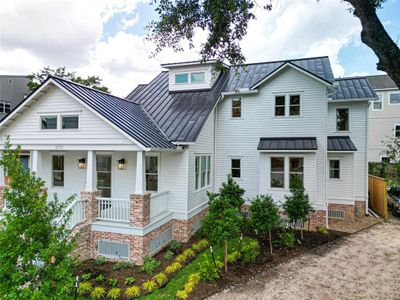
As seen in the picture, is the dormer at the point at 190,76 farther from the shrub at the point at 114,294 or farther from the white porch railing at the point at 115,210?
the shrub at the point at 114,294

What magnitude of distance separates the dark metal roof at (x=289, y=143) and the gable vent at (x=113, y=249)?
25.5ft

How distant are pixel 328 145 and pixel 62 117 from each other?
12.8 m

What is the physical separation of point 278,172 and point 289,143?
1586 mm

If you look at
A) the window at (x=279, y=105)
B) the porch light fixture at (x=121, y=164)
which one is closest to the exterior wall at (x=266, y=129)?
the window at (x=279, y=105)

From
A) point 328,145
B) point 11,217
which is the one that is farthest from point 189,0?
point 328,145

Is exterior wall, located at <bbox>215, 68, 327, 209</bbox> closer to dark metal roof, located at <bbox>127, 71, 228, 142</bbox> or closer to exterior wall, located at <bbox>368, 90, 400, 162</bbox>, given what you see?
dark metal roof, located at <bbox>127, 71, 228, 142</bbox>

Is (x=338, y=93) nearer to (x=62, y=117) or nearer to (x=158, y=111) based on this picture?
(x=158, y=111)

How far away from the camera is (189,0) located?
26.1 feet

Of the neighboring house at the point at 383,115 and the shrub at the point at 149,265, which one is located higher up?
the neighboring house at the point at 383,115

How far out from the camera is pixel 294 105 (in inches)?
501

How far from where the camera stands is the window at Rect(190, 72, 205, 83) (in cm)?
1439

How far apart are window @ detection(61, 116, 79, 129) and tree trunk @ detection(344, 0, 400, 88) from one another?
9.70 metres

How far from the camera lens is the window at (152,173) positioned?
10922 millimetres

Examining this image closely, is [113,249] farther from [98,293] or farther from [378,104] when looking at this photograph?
[378,104]
